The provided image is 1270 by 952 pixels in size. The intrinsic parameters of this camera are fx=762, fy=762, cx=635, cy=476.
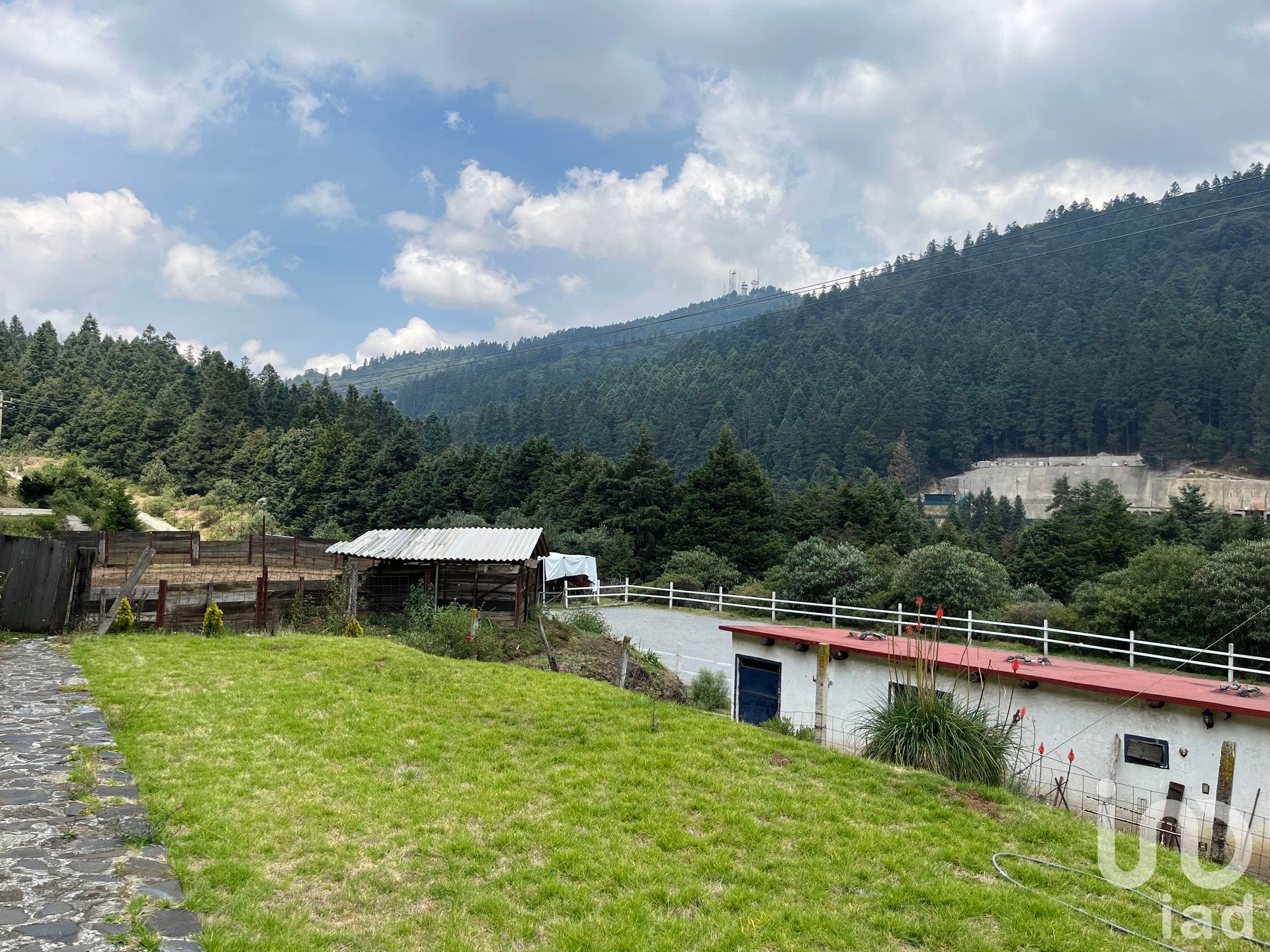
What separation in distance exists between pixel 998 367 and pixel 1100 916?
137m

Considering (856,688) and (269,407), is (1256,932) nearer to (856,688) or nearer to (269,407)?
(856,688)

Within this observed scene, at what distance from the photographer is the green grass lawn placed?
14.4ft

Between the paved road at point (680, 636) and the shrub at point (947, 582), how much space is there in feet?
24.3

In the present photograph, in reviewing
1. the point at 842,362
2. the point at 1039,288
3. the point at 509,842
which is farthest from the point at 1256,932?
the point at 1039,288

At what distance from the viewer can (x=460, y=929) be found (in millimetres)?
4270

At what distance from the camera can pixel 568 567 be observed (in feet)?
121

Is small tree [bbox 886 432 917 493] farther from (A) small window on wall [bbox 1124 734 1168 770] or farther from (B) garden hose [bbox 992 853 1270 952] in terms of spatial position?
(B) garden hose [bbox 992 853 1270 952]

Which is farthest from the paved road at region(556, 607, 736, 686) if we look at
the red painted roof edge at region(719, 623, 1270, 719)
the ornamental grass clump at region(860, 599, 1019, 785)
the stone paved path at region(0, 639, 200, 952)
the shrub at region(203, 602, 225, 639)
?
the stone paved path at region(0, 639, 200, 952)

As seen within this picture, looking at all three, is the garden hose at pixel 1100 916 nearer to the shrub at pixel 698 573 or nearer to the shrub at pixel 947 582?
the shrub at pixel 947 582

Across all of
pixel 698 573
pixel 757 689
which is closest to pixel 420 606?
pixel 757 689

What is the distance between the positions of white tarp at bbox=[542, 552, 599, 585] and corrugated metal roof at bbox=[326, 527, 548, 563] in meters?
15.0

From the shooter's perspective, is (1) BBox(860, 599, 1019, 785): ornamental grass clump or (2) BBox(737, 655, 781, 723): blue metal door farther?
(2) BBox(737, 655, 781, 723): blue metal door

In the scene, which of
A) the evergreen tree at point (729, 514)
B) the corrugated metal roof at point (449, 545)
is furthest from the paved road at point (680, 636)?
the evergreen tree at point (729, 514)

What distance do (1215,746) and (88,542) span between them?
29367 mm
